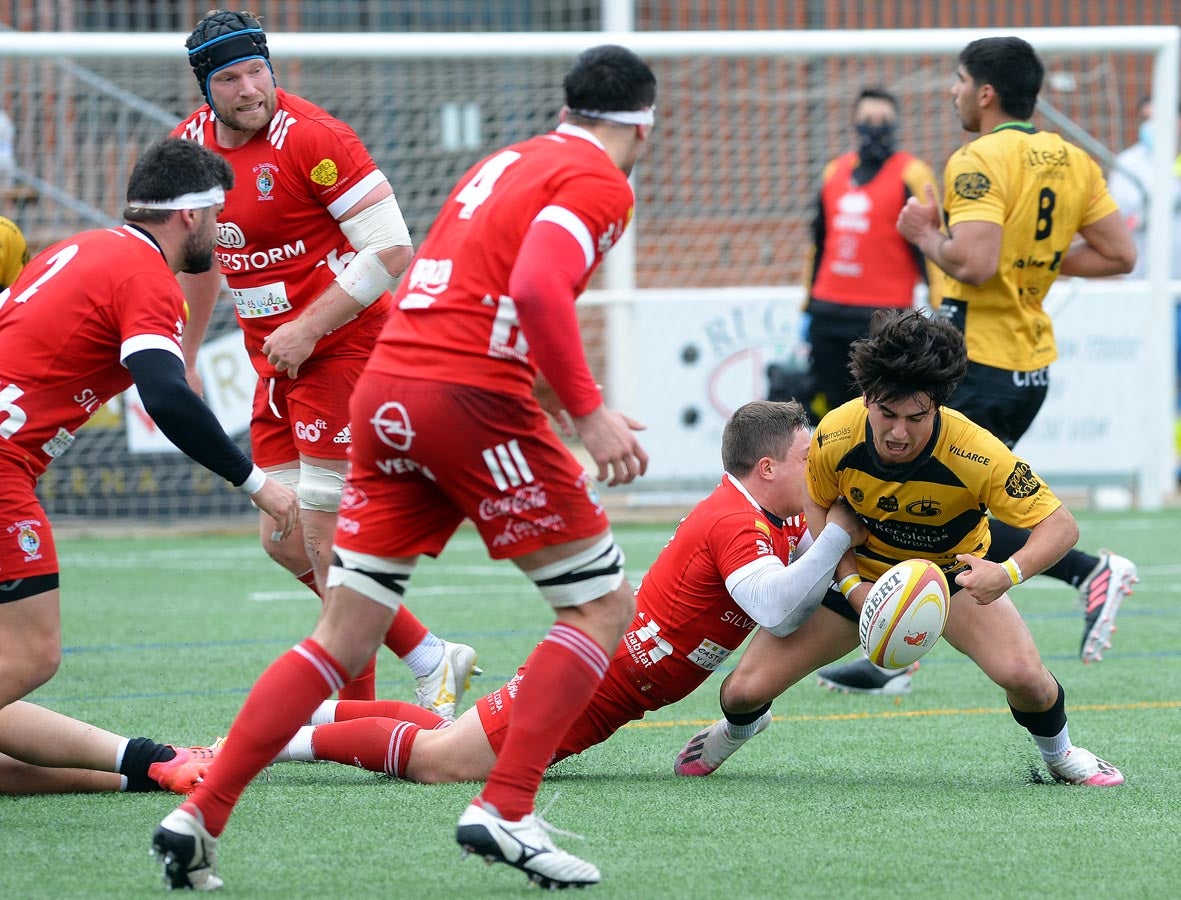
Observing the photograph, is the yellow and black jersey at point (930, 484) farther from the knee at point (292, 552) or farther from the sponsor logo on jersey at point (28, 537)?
the sponsor logo on jersey at point (28, 537)

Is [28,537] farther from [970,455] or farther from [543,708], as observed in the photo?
[970,455]

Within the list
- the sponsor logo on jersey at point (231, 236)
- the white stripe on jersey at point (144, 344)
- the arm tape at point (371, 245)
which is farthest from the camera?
the sponsor logo on jersey at point (231, 236)

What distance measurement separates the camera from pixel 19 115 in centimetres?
1238

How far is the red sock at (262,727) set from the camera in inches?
134

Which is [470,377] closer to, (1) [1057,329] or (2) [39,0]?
(1) [1057,329]

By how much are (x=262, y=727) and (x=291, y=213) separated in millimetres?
2299

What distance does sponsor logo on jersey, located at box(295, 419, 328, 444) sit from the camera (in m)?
5.31

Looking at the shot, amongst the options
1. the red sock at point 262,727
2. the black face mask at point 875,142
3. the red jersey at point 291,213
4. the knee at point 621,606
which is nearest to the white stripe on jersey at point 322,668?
the red sock at point 262,727

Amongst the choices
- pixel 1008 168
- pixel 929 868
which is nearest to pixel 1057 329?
pixel 1008 168

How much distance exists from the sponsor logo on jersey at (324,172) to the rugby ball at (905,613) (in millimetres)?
2135

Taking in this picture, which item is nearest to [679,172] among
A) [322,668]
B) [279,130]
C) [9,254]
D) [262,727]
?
[9,254]

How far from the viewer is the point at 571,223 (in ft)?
11.2

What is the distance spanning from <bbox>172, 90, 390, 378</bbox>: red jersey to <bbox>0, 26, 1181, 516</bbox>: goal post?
16.6ft

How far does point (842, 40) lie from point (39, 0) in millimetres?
7957
